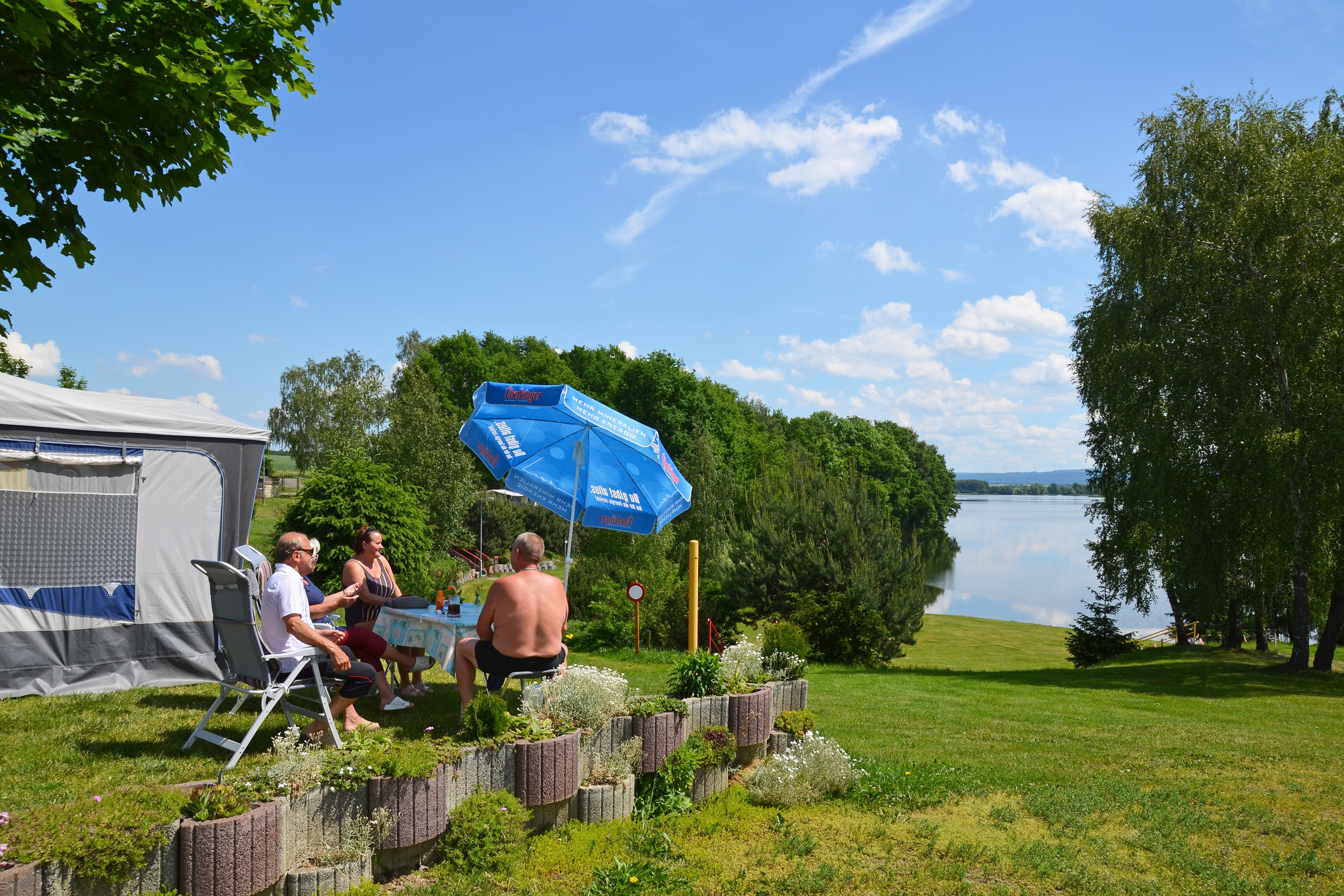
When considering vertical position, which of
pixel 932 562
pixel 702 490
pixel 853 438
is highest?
pixel 853 438

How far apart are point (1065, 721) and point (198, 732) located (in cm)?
879

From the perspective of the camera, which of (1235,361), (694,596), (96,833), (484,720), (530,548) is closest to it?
(96,833)

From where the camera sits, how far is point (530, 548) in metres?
5.56

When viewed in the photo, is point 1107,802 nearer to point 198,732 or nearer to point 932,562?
point 198,732

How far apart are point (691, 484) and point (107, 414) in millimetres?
25183

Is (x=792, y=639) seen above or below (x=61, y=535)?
below

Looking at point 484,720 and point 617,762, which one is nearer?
point 484,720

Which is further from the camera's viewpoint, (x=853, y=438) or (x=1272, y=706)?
(x=853, y=438)

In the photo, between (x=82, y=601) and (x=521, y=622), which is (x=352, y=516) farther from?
(x=521, y=622)

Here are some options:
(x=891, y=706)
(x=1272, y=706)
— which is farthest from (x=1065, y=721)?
(x=1272, y=706)

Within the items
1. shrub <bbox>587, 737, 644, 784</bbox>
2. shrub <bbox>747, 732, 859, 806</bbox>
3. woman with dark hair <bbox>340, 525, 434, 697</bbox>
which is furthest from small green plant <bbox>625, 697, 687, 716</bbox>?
woman with dark hair <bbox>340, 525, 434, 697</bbox>

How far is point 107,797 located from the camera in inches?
127

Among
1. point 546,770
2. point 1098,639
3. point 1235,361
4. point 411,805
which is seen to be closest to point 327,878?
point 411,805

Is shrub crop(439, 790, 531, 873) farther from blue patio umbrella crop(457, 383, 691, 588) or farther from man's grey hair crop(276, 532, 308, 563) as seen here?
blue patio umbrella crop(457, 383, 691, 588)
